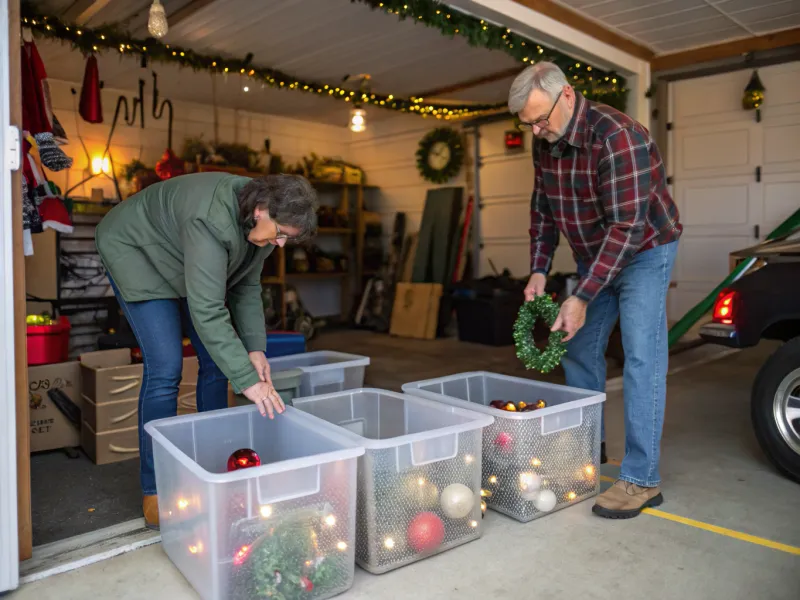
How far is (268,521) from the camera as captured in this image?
1831 millimetres

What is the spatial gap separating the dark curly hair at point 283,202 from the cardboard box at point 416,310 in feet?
19.1

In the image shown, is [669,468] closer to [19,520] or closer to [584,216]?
[584,216]

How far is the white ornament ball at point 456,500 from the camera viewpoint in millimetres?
2184

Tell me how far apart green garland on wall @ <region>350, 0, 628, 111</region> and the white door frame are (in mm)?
2469

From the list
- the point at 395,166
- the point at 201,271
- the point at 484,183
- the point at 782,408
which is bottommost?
the point at 782,408

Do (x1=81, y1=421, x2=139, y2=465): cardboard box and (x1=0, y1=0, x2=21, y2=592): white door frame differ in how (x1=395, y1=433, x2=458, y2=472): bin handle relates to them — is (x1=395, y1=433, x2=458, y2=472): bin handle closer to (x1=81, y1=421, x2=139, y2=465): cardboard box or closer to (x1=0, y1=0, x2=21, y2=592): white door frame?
(x1=0, y1=0, x2=21, y2=592): white door frame

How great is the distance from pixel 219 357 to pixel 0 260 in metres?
0.69

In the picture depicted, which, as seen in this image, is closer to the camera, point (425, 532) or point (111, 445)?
point (425, 532)

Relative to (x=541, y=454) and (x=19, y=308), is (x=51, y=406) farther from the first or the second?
(x=541, y=454)

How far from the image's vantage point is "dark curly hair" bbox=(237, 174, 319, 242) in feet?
6.69

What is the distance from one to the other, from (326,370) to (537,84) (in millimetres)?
1547

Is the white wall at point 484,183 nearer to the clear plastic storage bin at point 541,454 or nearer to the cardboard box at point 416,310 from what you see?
the cardboard box at point 416,310

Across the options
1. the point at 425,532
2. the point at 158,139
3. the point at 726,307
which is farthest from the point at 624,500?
the point at 158,139

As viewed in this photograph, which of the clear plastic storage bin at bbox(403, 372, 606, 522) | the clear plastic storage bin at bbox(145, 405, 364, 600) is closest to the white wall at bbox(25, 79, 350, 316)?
the clear plastic storage bin at bbox(145, 405, 364, 600)
